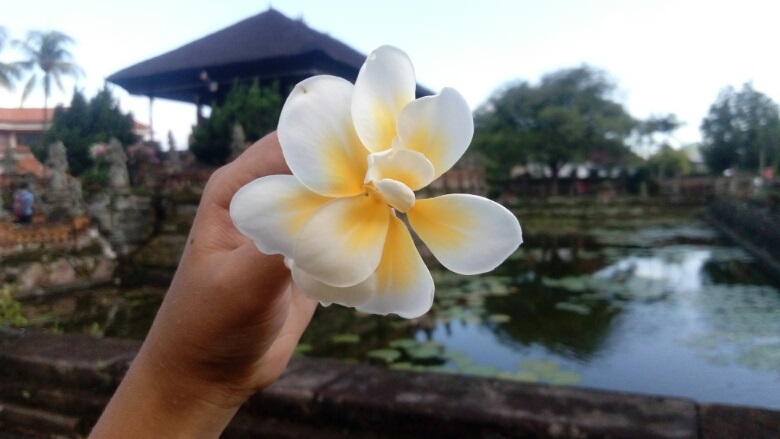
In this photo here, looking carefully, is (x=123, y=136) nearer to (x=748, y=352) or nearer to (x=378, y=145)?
(x=748, y=352)

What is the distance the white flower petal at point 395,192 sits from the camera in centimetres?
33

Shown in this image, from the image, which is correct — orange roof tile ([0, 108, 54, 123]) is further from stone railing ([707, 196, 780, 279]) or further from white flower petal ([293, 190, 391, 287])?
white flower petal ([293, 190, 391, 287])

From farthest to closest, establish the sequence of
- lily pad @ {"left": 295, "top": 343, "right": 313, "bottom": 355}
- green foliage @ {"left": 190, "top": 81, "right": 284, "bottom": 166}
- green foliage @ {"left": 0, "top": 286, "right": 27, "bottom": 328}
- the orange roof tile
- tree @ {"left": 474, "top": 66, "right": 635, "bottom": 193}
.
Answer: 1. tree @ {"left": 474, "top": 66, "right": 635, "bottom": 193}
2. the orange roof tile
3. green foliage @ {"left": 190, "top": 81, "right": 284, "bottom": 166}
4. lily pad @ {"left": 295, "top": 343, "right": 313, "bottom": 355}
5. green foliage @ {"left": 0, "top": 286, "right": 27, "bottom": 328}

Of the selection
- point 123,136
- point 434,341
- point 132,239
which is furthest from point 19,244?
point 123,136

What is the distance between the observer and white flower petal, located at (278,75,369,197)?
345mm

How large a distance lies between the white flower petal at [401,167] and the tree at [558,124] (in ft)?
73.0

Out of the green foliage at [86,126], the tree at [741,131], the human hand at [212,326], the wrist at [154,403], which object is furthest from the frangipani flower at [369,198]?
the tree at [741,131]

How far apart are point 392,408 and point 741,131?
2710 centimetres

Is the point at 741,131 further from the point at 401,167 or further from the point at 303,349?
the point at 401,167

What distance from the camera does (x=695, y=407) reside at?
1.42m

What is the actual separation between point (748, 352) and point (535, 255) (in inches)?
185

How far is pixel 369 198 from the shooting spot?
0.36m

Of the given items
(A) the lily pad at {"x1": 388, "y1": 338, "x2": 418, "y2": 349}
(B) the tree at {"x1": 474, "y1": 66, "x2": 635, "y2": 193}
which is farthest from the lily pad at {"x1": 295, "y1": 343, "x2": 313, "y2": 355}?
(B) the tree at {"x1": 474, "y1": 66, "x2": 635, "y2": 193}

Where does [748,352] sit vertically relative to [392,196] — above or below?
below
